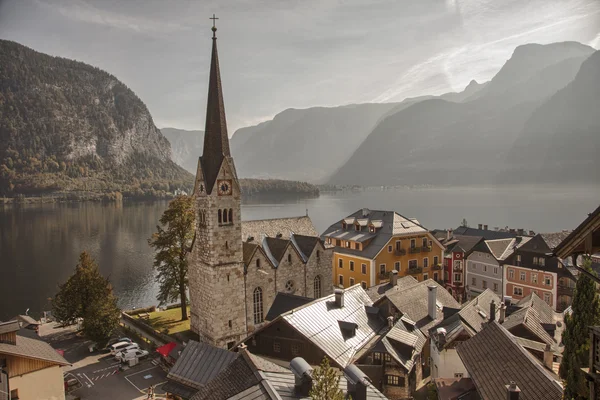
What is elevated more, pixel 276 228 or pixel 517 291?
pixel 276 228

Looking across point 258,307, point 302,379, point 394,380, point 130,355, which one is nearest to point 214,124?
point 258,307

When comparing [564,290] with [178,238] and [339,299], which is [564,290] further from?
[178,238]

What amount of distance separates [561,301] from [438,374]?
82.0 feet

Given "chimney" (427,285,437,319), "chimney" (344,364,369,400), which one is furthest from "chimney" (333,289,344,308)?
"chimney" (344,364,369,400)

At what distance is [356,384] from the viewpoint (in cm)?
1672

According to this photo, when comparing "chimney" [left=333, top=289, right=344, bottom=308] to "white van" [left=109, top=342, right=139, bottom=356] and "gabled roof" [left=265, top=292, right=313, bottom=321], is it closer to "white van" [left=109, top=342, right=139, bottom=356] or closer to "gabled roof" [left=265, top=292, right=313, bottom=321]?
"gabled roof" [left=265, top=292, right=313, bottom=321]

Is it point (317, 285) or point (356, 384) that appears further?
point (317, 285)

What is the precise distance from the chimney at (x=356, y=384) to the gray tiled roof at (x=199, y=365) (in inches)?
254

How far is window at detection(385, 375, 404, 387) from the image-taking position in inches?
1009

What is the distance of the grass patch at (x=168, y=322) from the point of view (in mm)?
39812

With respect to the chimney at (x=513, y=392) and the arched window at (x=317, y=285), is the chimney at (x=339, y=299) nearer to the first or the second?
the arched window at (x=317, y=285)

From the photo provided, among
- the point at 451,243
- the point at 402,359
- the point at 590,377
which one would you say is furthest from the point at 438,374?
the point at 451,243

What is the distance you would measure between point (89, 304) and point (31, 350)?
47.9ft

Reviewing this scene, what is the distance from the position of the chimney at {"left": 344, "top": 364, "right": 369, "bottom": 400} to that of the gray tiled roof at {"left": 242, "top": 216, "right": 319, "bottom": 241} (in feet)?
79.3
